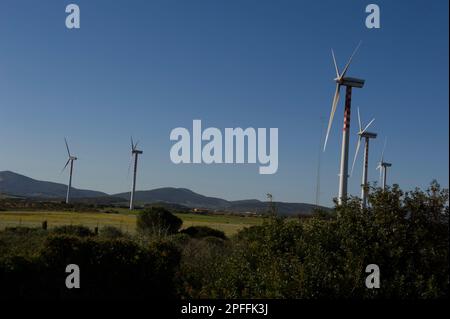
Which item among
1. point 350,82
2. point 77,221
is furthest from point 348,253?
point 77,221

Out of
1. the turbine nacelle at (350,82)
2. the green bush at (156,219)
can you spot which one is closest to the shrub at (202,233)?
the green bush at (156,219)

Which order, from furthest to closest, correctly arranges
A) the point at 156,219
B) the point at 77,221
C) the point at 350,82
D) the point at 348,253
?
the point at 77,221
the point at 156,219
the point at 350,82
the point at 348,253

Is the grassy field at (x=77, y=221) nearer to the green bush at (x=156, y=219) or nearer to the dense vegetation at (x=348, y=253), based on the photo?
the green bush at (x=156, y=219)

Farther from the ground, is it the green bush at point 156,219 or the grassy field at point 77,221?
the green bush at point 156,219

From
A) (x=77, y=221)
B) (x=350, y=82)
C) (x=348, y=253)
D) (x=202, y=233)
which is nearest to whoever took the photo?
(x=348, y=253)

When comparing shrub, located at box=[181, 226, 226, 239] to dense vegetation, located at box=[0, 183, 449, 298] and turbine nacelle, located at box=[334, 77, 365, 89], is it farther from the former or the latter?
dense vegetation, located at box=[0, 183, 449, 298]

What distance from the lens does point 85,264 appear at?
86.3 ft

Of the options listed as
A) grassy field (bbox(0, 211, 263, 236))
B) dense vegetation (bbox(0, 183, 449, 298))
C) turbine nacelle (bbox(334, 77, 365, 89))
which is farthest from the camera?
grassy field (bbox(0, 211, 263, 236))

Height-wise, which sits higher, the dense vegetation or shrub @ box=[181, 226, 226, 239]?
the dense vegetation

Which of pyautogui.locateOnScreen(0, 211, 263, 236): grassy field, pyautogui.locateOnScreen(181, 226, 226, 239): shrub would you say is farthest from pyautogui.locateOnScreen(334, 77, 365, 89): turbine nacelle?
pyautogui.locateOnScreen(181, 226, 226, 239): shrub

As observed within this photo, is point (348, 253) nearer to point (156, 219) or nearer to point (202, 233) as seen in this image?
point (202, 233)

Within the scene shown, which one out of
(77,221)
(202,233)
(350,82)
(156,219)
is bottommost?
(202,233)
